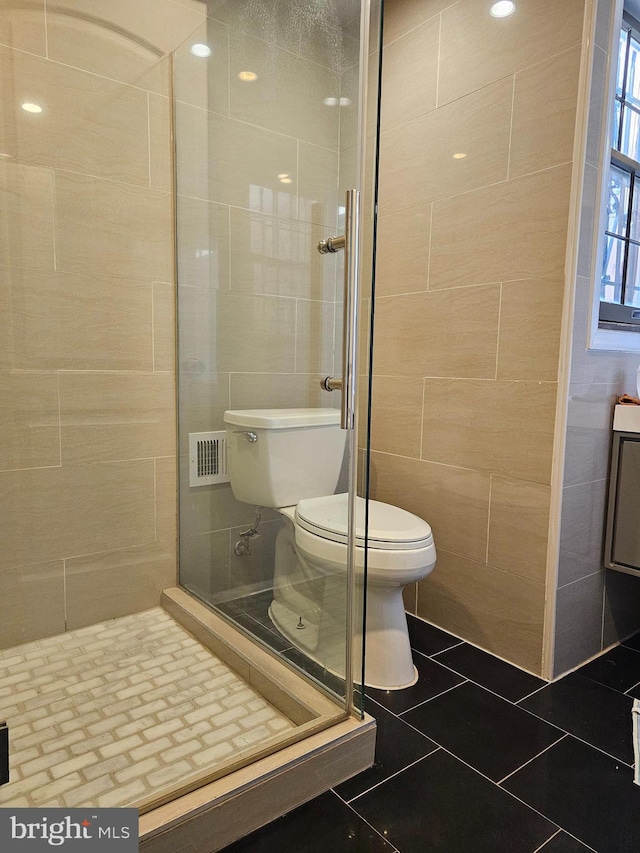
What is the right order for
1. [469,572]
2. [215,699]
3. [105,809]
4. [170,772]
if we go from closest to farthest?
1. [105,809]
2. [170,772]
3. [215,699]
4. [469,572]

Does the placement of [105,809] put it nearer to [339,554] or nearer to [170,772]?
[170,772]

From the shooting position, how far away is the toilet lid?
55.5 inches

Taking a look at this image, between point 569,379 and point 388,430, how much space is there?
0.79 meters

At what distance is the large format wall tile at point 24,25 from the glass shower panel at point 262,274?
16.3 inches

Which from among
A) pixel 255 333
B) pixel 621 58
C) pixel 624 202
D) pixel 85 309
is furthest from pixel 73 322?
pixel 621 58

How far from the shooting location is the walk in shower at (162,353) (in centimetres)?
134

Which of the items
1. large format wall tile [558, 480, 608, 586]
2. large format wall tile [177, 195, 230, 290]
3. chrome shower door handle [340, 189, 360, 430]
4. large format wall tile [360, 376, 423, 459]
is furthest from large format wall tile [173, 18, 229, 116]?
large format wall tile [558, 480, 608, 586]

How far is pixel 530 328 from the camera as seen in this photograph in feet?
5.86

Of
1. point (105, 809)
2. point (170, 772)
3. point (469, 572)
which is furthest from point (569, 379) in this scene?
point (105, 809)

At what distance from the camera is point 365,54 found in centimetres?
123

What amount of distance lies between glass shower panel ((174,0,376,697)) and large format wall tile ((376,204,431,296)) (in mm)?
754

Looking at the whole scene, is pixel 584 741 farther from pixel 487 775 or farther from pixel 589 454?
pixel 589 454

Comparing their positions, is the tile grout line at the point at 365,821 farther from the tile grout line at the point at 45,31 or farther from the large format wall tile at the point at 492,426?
the tile grout line at the point at 45,31

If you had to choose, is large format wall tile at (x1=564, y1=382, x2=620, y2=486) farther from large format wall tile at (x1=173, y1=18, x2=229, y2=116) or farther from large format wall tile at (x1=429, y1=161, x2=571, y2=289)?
large format wall tile at (x1=173, y1=18, x2=229, y2=116)
